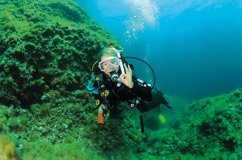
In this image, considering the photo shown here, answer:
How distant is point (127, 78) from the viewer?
4.59 m

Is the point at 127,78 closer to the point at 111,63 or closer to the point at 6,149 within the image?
the point at 111,63

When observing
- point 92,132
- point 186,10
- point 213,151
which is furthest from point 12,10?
point 186,10

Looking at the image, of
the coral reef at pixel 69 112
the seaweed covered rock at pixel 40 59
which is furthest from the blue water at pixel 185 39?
the coral reef at pixel 69 112

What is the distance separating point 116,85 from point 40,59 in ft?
9.41

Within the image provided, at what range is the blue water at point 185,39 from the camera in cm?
5169

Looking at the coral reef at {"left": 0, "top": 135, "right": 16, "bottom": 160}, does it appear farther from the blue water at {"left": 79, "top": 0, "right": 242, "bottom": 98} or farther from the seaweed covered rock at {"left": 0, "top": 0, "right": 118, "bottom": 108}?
the blue water at {"left": 79, "top": 0, "right": 242, "bottom": 98}

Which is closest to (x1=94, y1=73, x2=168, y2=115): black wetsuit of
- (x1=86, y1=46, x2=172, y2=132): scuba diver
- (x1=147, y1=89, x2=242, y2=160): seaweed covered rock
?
(x1=86, y1=46, x2=172, y2=132): scuba diver

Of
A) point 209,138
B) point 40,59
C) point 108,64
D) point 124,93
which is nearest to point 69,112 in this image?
point 40,59

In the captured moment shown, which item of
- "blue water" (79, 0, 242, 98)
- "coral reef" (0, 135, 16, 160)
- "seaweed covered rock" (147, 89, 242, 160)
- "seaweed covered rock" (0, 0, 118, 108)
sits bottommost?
"coral reef" (0, 135, 16, 160)

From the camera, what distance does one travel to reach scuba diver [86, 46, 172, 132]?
462cm

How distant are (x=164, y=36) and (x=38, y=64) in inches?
3522

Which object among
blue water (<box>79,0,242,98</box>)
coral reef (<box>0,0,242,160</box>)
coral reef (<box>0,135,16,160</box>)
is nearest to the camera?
coral reef (<box>0,135,16,160</box>)

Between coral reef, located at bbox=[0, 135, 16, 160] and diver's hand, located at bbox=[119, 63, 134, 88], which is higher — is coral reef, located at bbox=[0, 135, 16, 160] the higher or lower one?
the lower one

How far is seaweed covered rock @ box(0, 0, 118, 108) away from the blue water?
19.5m
